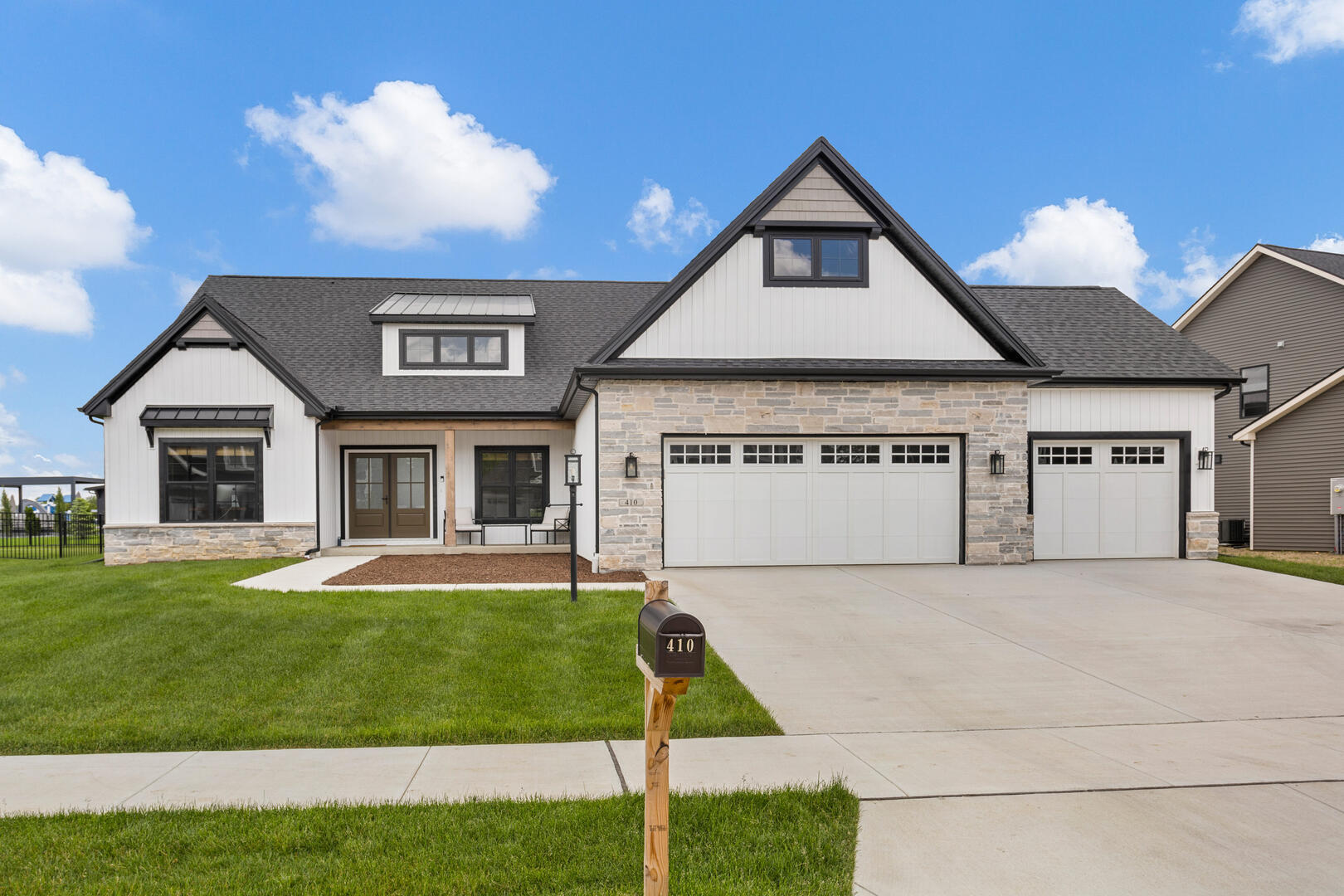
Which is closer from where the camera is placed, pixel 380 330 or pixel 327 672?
pixel 327 672

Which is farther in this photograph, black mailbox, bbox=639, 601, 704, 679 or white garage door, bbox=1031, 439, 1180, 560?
white garage door, bbox=1031, 439, 1180, 560

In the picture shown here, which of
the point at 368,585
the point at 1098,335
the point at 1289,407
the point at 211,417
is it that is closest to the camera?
the point at 368,585

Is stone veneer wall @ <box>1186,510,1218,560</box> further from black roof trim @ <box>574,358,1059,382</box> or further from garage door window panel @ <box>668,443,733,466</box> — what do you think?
garage door window panel @ <box>668,443,733,466</box>

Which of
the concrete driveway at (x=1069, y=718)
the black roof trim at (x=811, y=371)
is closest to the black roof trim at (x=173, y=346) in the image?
the black roof trim at (x=811, y=371)

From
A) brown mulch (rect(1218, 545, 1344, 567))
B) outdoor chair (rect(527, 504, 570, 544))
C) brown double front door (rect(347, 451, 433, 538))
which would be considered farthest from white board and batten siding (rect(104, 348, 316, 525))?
brown mulch (rect(1218, 545, 1344, 567))

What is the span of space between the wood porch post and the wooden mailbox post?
1470cm

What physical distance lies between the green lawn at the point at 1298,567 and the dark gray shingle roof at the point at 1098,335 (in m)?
3.73

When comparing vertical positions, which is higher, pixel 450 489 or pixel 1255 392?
pixel 1255 392

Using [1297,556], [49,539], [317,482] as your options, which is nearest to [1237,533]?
[1297,556]

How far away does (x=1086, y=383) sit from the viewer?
15.1 meters

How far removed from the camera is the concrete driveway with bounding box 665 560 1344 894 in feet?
12.3

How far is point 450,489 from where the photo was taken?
671 inches

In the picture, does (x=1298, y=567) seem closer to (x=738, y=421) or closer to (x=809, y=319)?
(x=809, y=319)

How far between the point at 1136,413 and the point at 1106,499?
181cm
